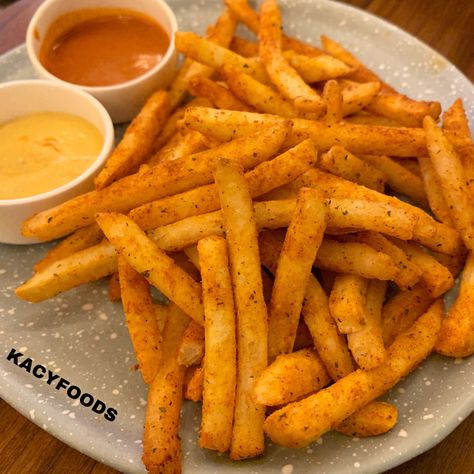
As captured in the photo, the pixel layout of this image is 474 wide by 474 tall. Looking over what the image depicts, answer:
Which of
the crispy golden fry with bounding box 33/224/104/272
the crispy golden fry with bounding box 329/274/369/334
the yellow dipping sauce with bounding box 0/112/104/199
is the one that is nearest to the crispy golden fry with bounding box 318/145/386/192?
the crispy golden fry with bounding box 329/274/369/334

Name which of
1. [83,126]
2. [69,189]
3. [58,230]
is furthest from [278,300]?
[83,126]

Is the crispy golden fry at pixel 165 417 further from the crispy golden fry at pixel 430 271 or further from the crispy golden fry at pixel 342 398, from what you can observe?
the crispy golden fry at pixel 430 271

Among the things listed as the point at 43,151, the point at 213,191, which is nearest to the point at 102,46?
the point at 43,151

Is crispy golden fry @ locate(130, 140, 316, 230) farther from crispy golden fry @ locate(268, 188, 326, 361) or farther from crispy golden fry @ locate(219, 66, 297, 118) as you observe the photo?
crispy golden fry @ locate(219, 66, 297, 118)

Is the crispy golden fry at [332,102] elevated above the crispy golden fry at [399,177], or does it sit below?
above

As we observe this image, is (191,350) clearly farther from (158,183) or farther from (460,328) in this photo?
(460,328)

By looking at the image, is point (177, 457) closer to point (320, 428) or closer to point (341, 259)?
point (320, 428)

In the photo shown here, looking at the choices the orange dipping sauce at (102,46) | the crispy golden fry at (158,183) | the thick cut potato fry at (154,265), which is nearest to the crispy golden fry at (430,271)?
the crispy golden fry at (158,183)
